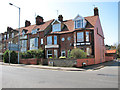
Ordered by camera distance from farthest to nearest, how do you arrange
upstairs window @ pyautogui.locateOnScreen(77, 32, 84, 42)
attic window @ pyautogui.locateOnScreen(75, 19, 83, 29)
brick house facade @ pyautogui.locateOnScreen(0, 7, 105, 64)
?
attic window @ pyautogui.locateOnScreen(75, 19, 83, 29) < upstairs window @ pyautogui.locateOnScreen(77, 32, 84, 42) < brick house facade @ pyautogui.locateOnScreen(0, 7, 105, 64)

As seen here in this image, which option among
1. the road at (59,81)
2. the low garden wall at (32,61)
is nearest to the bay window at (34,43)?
the low garden wall at (32,61)

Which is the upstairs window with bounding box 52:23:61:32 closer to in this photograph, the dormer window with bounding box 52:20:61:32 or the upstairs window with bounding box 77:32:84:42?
the dormer window with bounding box 52:20:61:32

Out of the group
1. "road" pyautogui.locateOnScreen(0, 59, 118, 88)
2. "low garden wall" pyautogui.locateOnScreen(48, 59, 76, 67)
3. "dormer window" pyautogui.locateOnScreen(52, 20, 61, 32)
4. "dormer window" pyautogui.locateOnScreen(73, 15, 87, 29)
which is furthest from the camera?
"dormer window" pyautogui.locateOnScreen(52, 20, 61, 32)

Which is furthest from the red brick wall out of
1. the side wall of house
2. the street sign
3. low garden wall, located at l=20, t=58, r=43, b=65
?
the street sign

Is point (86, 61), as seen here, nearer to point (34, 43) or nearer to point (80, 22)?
point (80, 22)

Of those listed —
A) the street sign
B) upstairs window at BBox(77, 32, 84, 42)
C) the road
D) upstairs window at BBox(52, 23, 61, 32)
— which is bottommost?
the road

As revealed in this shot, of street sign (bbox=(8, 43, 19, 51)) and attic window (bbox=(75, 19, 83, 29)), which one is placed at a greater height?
attic window (bbox=(75, 19, 83, 29))

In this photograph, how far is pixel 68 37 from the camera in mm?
26344

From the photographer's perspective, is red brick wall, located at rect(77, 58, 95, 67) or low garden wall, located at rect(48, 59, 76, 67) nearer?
red brick wall, located at rect(77, 58, 95, 67)

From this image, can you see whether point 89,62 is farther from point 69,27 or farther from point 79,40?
point 69,27

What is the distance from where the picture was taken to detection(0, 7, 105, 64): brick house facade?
23109mm

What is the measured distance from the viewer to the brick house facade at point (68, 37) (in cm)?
2311

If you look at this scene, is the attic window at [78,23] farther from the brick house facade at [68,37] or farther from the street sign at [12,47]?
the street sign at [12,47]

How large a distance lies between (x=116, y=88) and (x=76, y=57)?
12.7 m
